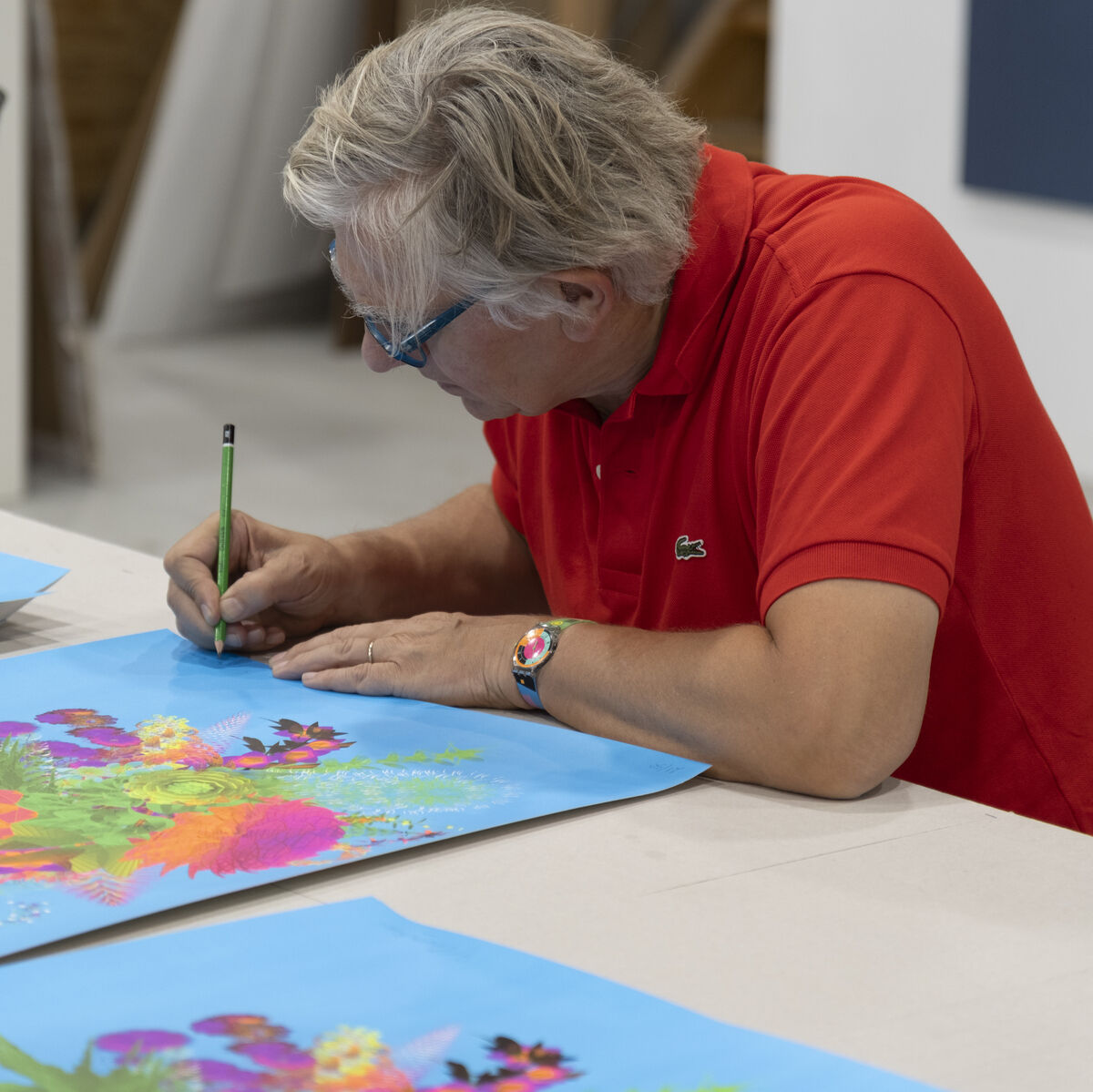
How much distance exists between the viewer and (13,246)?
3932 mm

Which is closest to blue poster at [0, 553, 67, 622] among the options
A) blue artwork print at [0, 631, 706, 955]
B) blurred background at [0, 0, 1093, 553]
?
blue artwork print at [0, 631, 706, 955]

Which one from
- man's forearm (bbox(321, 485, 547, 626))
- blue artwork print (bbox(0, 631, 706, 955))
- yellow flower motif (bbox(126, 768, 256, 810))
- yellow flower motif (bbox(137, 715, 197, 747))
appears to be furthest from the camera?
man's forearm (bbox(321, 485, 547, 626))

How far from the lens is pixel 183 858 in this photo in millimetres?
979

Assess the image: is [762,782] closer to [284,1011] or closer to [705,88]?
[284,1011]

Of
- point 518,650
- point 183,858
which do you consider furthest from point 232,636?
point 183,858

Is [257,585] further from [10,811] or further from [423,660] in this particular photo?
[10,811]

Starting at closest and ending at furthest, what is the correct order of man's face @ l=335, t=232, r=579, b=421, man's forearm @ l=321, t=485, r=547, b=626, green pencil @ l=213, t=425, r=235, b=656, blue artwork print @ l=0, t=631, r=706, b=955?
1. blue artwork print @ l=0, t=631, r=706, b=955
2. man's face @ l=335, t=232, r=579, b=421
3. green pencil @ l=213, t=425, r=235, b=656
4. man's forearm @ l=321, t=485, r=547, b=626

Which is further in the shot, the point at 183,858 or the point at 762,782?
the point at 762,782

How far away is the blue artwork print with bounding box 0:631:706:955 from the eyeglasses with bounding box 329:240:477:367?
0.91 feet

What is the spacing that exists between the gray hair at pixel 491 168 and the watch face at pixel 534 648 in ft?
0.81

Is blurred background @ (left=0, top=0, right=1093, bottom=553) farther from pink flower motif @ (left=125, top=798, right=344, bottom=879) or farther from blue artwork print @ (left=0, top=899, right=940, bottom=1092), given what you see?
blue artwork print @ (left=0, top=899, right=940, bottom=1092)

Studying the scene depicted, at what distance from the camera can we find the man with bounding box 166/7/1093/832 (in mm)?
1118

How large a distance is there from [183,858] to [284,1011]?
0.19 meters

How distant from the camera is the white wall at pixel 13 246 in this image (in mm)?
3836
